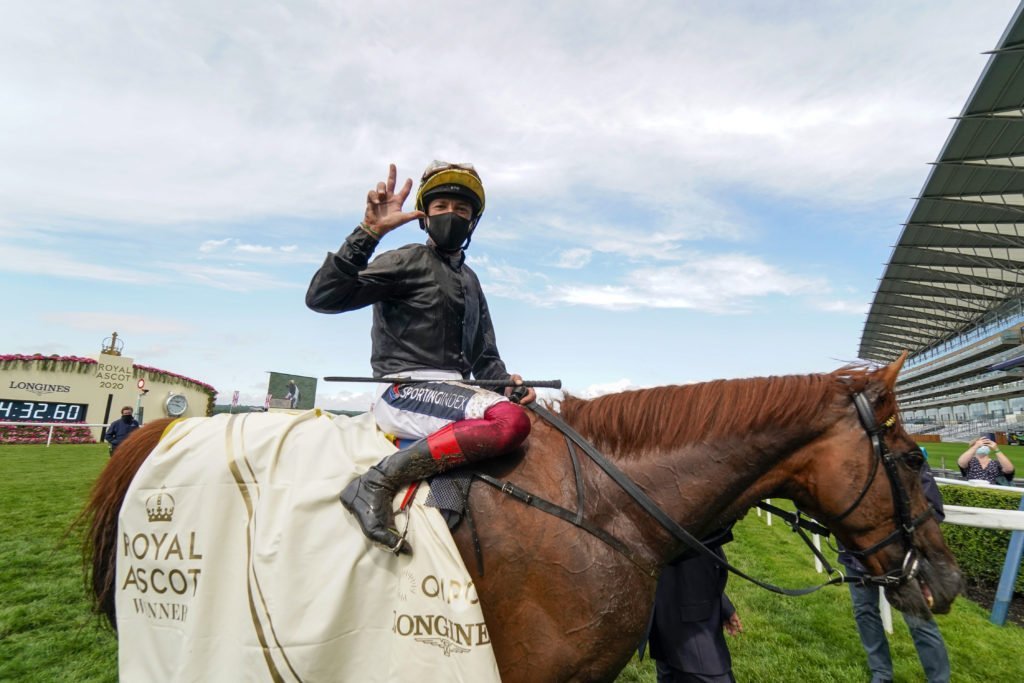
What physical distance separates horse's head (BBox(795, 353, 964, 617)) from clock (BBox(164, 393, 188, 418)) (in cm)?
3756

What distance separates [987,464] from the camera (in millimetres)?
9805

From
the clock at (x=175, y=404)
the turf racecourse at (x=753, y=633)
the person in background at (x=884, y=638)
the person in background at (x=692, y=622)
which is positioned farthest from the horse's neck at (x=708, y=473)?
the clock at (x=175, y=404)

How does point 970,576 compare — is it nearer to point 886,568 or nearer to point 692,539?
point 886,568

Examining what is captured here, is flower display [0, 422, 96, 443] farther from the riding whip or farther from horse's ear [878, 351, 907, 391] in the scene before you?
horse's ear [878, 351, 907, 391]

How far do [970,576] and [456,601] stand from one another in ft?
29.3

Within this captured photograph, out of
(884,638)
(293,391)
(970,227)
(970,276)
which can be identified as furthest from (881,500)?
(970,276)

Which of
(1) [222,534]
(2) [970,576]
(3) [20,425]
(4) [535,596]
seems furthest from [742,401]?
(3) [20,425]

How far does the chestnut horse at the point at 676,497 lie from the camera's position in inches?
84.6

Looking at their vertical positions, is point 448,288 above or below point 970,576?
above

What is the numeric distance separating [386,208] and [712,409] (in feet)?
6.15

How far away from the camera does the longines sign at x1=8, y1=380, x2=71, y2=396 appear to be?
87.8 ft

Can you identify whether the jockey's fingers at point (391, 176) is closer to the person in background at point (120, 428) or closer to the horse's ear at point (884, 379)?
the horse's ear at point (884, 379)

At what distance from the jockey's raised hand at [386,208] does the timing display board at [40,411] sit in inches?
1351

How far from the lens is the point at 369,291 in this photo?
104 inches
